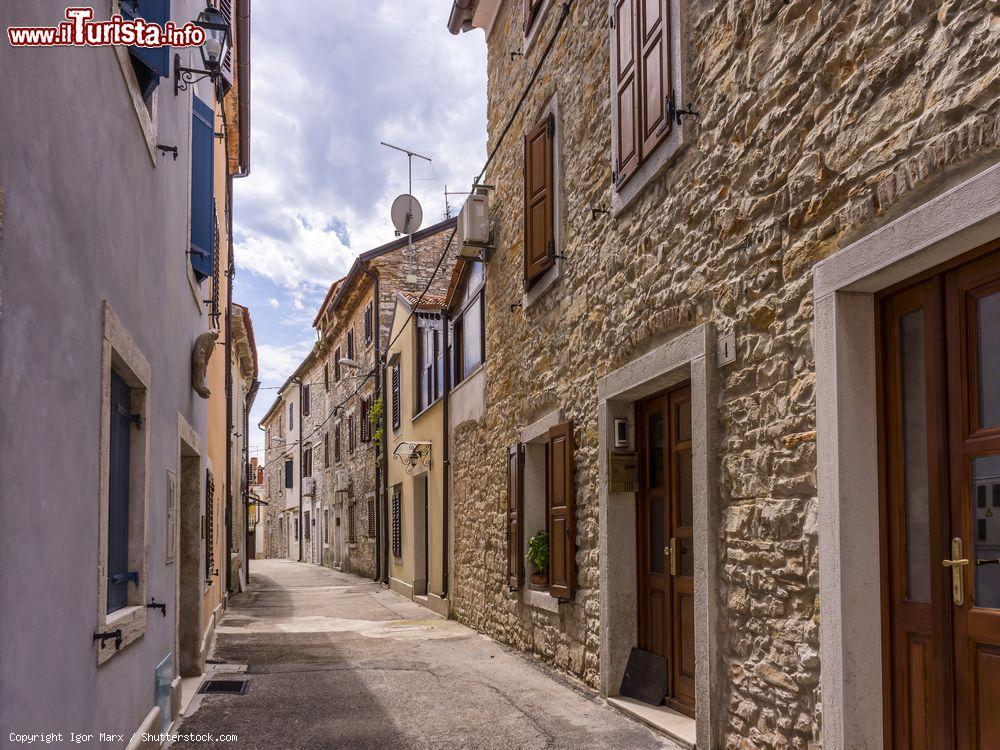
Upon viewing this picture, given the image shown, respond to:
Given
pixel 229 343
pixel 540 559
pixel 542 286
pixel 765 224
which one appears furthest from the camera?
pixel 229 343

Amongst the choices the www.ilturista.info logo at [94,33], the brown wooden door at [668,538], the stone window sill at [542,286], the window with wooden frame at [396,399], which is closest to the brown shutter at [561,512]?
the brown wooden door at [668,538]

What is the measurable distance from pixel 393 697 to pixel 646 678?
1.92m

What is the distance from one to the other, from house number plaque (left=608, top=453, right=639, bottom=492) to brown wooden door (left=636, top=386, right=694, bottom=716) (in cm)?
7

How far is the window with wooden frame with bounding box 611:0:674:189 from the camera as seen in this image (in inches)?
222

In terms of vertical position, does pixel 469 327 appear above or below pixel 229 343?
above

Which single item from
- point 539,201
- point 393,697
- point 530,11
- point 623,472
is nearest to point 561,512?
point 623,472

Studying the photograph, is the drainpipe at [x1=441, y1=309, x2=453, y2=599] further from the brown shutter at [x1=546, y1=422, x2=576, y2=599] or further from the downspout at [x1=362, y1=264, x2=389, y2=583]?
the downspout at [x1=362, y1=264, x2=389, y2=583]

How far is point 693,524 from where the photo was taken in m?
5.35

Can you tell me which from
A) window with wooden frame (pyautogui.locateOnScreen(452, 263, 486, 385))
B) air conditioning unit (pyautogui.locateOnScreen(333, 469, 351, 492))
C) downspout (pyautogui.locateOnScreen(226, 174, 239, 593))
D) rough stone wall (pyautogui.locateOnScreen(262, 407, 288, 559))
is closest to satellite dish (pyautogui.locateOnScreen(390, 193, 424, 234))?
downspout (pyautogui.locateOnScreen(226, 174, 239, 593))

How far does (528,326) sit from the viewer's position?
8961mm

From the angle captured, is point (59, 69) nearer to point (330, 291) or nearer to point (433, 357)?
point (433, 357)

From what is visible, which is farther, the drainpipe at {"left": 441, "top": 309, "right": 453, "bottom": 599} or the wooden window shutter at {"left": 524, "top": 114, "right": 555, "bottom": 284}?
the drainpipe at {"left": 441, "top": 309, "right": 453, "bottom": 599}

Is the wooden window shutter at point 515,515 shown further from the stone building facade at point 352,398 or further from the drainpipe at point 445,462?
the stone building facade at point 352,398

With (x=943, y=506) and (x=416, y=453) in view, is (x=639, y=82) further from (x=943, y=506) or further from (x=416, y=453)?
(x=416, y=453)
